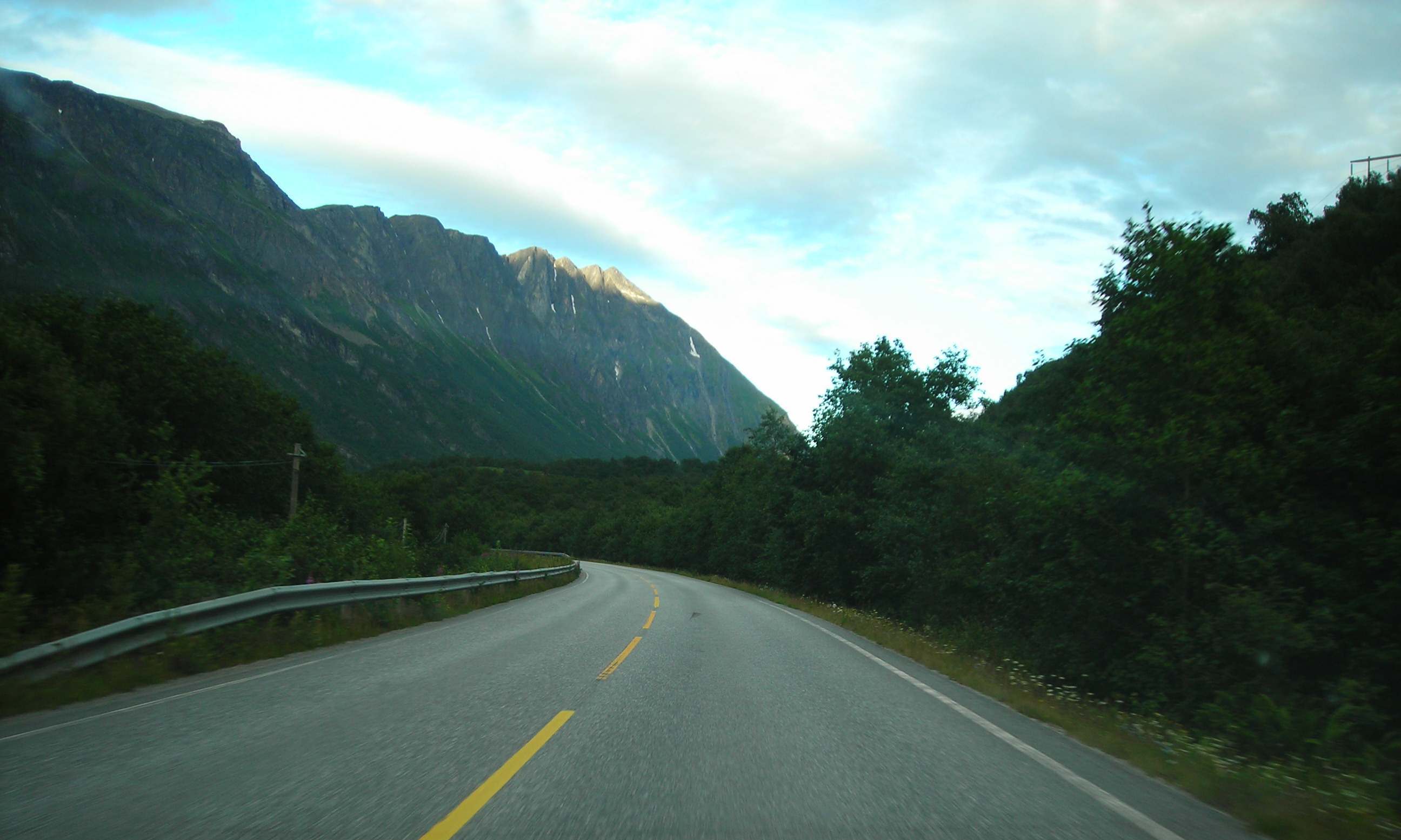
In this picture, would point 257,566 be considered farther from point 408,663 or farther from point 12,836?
point 12,836

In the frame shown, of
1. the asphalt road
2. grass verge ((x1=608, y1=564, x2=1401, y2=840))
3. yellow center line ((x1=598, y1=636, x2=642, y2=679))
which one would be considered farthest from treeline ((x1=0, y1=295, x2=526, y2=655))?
grass verge ((x1=608, y1=564, x2=1401, y2=840))

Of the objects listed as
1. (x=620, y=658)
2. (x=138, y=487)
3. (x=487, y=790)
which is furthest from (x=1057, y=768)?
(x=138, y=487)

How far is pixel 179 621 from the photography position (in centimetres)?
827

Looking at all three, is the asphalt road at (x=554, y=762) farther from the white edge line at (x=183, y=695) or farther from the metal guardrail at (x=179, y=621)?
the metal guardrail at (x=179, y=621)

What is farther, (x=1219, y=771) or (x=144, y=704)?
(x=144, y=704)

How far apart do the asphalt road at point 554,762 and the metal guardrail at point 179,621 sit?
1.90 feet

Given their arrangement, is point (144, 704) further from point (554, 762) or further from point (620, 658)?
point (620, 658)

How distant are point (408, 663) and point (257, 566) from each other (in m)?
4.03

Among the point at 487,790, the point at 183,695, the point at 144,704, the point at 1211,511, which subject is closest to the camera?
the point at 487,790

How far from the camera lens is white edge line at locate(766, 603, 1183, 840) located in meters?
4.22

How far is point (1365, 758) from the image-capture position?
6.70m

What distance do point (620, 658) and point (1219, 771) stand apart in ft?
21.5

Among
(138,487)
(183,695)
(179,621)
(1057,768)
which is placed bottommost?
(183,695)

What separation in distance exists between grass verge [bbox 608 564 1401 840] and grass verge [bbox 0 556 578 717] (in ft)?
26.9
